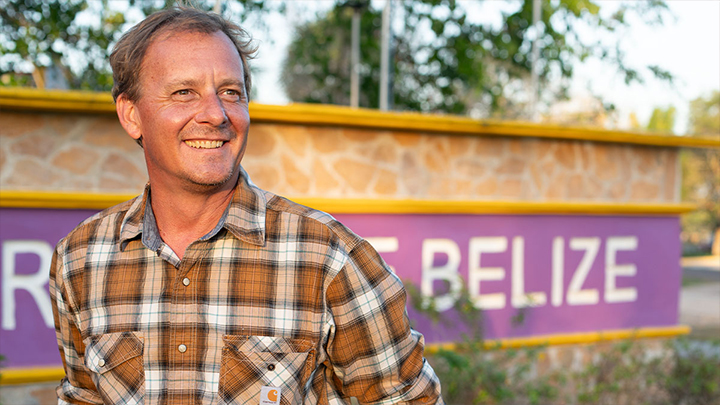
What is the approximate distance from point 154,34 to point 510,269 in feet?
13.4

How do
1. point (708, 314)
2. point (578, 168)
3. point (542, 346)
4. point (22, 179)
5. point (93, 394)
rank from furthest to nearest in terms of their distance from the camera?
1. point (708, 314)
2. point (578, 168)
3. point (542, 346)
4. point (22, 179)
5. point (93, 394)

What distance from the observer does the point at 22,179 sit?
13.1ft

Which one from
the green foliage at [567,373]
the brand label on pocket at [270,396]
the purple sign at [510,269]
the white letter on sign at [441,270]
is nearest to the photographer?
the brand label on pocket at [270,396]

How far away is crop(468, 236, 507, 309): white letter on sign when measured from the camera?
507cm

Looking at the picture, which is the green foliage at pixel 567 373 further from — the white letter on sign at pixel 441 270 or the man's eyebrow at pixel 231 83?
the man's eyebrow at pixel 231 83

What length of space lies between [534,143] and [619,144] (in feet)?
2.98

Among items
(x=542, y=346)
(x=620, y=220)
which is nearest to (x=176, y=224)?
(x=542, y=346)

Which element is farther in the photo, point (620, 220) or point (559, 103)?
point (559, 103)

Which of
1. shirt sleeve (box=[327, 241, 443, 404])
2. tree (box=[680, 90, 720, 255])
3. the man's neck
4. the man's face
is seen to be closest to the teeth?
the man's face

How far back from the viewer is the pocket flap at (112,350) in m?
1.60

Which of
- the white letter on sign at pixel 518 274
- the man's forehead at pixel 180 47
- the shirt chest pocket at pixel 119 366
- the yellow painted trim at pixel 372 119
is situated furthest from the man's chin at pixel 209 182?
the white letter on sign at pixel 518 274

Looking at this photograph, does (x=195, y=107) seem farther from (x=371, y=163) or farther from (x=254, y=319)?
(x=371, y=163)

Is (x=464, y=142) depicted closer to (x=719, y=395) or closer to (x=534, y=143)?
(x=534, y=143)

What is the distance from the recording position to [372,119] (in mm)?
4621
